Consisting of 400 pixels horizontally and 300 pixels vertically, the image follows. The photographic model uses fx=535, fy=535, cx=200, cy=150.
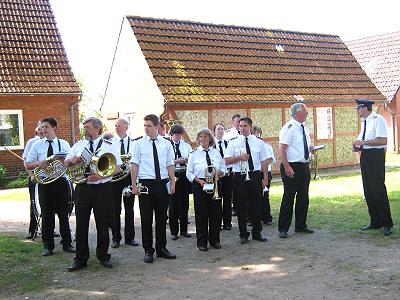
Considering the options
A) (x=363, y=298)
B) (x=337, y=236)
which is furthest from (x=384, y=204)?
(x=363, y=298)

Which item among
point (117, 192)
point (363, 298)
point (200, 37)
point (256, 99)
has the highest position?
point (200, 37)

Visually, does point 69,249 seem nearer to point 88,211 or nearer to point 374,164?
point 88,211

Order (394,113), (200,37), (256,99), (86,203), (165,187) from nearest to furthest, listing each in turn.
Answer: (86,203) → (165,187) → (256,99) → (200,37) → (394,113)

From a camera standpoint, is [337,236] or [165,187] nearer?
[165,187]

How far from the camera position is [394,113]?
1248 inches

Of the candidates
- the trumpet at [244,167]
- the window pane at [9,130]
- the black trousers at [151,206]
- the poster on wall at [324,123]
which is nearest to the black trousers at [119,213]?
the black trousers at [151,206]

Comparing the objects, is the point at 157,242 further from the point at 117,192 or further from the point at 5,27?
the point at 5,27

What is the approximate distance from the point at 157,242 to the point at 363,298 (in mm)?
3172

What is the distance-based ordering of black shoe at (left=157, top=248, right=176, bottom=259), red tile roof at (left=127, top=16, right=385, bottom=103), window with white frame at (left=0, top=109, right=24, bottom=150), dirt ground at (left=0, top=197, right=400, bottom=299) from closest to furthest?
dirt ground at (left=0, top=197, right=400, bottom=299) < black shoe at (left=157, top=248, right=176, bottom=259) < red tile roof at (left=127, top=16, right=385, bottom=103) < window with white frame at (left=0, top=109, right=24, bottom=150)

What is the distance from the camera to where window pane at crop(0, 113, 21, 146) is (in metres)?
19.6

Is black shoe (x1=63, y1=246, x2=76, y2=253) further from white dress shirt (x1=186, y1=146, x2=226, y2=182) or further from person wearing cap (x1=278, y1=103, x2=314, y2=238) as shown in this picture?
person wearing cap (x1=278, y1=103, x2=314, y2=238)

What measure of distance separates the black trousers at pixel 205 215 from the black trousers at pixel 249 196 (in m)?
0.50

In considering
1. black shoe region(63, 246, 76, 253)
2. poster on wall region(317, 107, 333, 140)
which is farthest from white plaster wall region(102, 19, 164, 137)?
black shoe region(63, 246, 76, 253)

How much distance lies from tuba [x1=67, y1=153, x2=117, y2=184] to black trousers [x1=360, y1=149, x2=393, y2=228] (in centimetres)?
434
